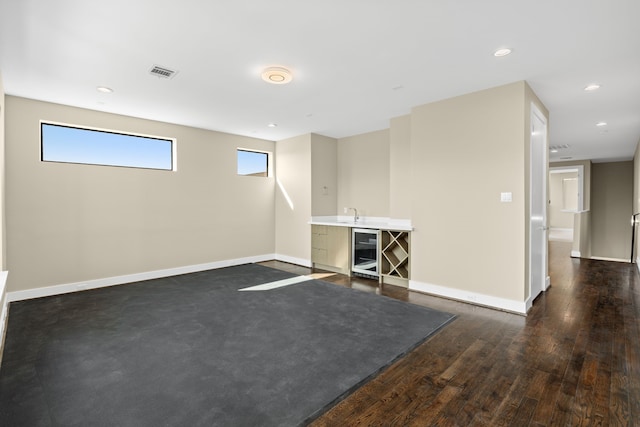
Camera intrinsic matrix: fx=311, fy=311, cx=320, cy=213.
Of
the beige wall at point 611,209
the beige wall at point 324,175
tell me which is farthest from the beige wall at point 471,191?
the beige wall at point 611,209

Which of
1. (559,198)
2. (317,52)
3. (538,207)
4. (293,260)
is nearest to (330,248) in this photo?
(293,260)

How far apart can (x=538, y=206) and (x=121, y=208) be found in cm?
605

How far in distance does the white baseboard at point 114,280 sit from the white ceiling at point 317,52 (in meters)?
2.56

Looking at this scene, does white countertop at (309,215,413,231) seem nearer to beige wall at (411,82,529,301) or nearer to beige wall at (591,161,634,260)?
beige wall at (411,82,529,301)

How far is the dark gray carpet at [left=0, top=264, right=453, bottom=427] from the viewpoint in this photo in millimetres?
1895

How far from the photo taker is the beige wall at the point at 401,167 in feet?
16.2

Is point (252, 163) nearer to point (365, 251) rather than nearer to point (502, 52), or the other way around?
point (365, 251)

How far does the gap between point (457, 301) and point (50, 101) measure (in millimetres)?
6057

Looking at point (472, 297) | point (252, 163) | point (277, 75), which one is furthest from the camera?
point (252, 163)

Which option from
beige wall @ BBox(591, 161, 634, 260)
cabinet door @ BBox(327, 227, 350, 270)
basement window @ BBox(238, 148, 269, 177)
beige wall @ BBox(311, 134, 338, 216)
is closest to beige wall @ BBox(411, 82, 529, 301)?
cabinet door @ BBox(327, 227, 350, 270)

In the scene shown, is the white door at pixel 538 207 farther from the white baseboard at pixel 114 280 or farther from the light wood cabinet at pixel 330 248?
the white baseboard at pixel 114 280

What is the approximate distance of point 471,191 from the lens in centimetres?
389

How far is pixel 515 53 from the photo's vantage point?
112 inches

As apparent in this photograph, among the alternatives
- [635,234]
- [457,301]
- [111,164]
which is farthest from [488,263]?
[635,234]
